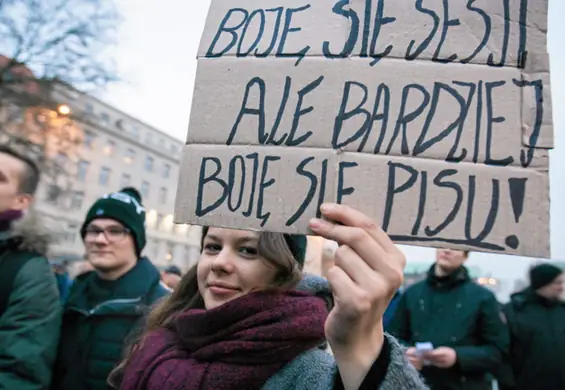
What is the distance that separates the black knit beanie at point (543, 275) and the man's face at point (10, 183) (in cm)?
422

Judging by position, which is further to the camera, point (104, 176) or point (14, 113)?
point (104, 176)

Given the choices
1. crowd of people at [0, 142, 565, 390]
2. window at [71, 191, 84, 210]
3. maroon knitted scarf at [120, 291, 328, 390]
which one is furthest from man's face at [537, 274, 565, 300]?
window at [71, 191, 84, 210]

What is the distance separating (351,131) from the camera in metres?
1.32

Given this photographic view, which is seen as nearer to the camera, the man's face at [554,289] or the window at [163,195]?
the man's face at [554,289]

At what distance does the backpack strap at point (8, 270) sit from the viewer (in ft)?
7.18

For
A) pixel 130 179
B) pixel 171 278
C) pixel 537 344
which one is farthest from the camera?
pixel 130 179

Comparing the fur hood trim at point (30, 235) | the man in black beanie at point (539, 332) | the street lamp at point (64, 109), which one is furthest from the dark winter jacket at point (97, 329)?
the street lamp at point (64, 109)

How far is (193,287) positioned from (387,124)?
1.23 m

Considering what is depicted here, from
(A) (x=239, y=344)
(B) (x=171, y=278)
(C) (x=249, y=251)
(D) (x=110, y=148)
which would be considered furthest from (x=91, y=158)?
(A) (x=239, y=344)

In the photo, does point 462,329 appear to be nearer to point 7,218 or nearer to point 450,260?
point 450,260

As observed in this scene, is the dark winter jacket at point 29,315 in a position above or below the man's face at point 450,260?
below

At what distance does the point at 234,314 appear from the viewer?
1631 mm

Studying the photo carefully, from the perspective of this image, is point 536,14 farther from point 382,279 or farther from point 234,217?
point 234,217

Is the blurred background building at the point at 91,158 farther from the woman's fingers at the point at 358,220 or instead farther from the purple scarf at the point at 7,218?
the woman's fingers at the point at 358,220
